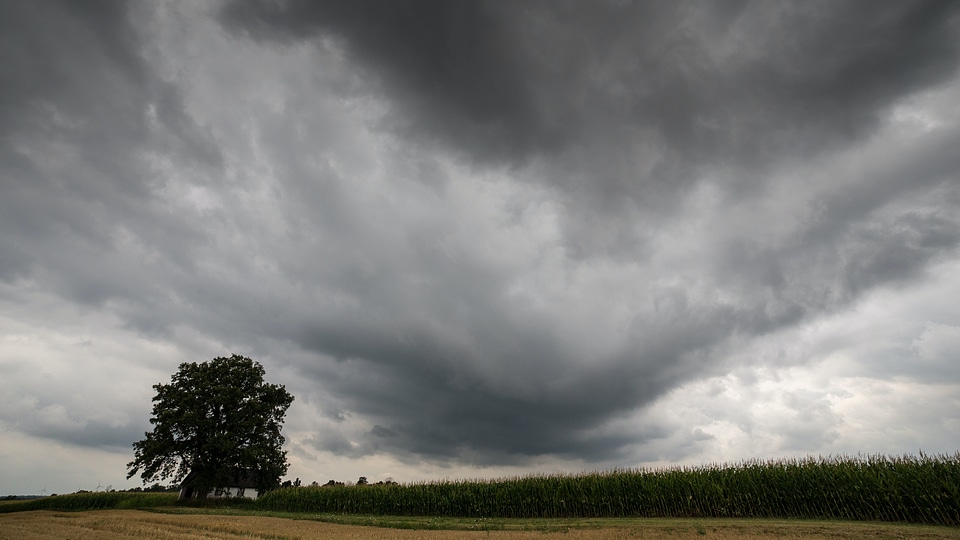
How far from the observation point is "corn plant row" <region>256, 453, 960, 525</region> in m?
26.1

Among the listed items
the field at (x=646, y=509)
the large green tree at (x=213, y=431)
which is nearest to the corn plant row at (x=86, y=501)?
the large green tree at (x=213, y=431)

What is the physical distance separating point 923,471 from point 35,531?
4628 cm

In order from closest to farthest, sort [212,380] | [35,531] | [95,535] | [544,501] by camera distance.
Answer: [95,535], [35,531], [544,501], [212,380]

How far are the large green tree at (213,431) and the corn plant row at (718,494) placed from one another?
570 inches

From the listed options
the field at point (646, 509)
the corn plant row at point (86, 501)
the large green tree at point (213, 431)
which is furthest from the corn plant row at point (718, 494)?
the corn plant row at point (86, 501)

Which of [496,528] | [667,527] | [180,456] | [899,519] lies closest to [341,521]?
[496,528]

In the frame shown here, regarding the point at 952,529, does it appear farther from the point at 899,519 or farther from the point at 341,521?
the point at 341,521

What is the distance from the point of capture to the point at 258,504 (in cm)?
5694

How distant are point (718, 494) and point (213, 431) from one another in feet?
171

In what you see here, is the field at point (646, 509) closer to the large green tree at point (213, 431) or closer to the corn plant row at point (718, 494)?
the corn plant row at point (718, 494)

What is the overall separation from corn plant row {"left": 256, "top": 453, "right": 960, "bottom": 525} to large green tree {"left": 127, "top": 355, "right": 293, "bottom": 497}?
47.5 feet

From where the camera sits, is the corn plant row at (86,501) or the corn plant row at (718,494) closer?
the corn plant row at (718,494)

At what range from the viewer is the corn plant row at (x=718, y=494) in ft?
85.7

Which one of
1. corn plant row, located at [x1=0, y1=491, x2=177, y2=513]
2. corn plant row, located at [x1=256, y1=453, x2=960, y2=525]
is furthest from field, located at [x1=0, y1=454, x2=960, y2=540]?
corn plant row, located at [x1=0, y1=491, x2=177, y2=513]
